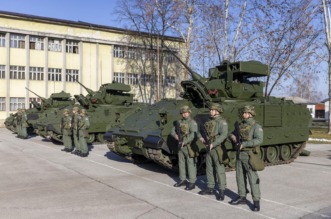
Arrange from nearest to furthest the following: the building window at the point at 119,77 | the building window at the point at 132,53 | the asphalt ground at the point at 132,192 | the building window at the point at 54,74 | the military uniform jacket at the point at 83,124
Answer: the asphalt ground at the point at 132,192
the military uniform jacket at the point at 83,124
the building window at the point at 54,74
the building window at the point at 132,53
the building window at the point at 119,77

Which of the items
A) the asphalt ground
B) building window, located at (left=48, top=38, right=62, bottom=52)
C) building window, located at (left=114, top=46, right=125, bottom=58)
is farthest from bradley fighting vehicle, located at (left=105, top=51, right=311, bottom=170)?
building window, located at (left=114, top=46, right=125, bottom=58)

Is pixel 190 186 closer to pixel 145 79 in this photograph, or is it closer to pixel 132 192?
pixel 132 192

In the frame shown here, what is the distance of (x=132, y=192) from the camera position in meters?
8.12

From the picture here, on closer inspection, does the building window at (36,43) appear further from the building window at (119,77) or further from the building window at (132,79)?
the building window at (132,79)

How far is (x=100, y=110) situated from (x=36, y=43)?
2087 cm

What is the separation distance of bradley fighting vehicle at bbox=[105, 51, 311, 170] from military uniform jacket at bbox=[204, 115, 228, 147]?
7.27 ft

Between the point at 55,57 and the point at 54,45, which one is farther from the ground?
the point at 54,45

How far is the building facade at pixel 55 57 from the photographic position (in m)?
34.9

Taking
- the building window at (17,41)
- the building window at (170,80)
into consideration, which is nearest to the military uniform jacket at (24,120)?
the building window at (17,41)

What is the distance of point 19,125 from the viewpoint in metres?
22.4

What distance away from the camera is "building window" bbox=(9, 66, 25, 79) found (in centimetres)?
3518

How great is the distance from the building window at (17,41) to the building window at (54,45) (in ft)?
8.31

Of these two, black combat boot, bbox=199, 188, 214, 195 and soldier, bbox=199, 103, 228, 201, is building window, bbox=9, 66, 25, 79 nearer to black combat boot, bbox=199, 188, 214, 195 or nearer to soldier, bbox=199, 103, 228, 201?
black combat boot, bbox=199, 188, 214, 195

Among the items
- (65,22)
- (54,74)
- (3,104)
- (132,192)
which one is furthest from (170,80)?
(132,192)
